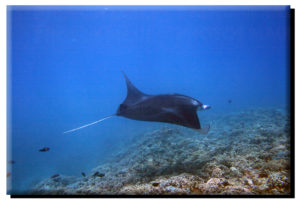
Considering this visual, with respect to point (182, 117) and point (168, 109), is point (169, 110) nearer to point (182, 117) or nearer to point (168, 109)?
point (168, 109)

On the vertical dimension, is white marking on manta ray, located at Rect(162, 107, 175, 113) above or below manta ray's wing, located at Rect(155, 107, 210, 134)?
above

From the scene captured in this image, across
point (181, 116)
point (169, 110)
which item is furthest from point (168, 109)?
point (181, 116)

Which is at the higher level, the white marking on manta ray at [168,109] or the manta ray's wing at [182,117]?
the white marking on manta ray at [168,109]

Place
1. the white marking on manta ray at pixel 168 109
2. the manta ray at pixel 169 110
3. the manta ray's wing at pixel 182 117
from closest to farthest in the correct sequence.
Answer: the manta ray's wing at pixel 182 117 < the manta ray at pixel 169 110 < the white marking on manta ray at pixel 168 109

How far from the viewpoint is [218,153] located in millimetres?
3172

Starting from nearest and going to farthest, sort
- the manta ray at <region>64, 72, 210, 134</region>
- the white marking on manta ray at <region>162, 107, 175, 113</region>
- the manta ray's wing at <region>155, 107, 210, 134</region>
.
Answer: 1. the manta ray's wing at <region>155, 107, 210, 134</region>
2. the manta ray at <region>64, 72, 210, 134</region>
3. the white marking on manta ray at <region>162, 107, 175, 113</region>

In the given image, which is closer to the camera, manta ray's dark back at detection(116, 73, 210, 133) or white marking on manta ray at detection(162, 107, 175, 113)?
manta ray's dark back at detection(116, 73, 210, 133)

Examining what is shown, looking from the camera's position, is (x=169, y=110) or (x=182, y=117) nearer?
(x=182, y=117)
